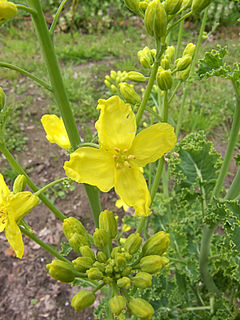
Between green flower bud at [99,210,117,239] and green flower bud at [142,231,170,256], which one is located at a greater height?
green flower bud at [99,210,117,239]

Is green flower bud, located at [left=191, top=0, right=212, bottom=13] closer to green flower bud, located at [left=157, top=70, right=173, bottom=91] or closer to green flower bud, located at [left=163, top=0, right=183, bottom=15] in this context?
green flower bud, located at [left=163, top=0, right=183, bottom=15]

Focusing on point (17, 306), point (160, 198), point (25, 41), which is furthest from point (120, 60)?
point (17, 306)

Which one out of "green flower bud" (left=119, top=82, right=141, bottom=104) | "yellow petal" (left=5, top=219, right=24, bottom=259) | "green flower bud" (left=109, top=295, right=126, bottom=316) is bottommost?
"green flower bud" (left=109, top=295, right=126, bottom=316)

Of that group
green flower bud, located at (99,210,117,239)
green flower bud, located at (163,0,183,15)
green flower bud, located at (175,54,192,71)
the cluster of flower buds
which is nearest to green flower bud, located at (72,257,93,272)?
the cluster of flower buds

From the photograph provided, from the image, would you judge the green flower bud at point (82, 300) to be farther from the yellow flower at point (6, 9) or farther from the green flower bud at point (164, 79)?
the yellow flower at point (6, 9)

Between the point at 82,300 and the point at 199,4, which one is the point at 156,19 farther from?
the point at 82,300

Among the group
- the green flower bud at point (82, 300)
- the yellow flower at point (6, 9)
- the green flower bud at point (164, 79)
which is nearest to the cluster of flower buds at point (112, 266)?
the green flower bud at point (82, 300)

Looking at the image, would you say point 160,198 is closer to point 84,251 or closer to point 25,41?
point 84,251
